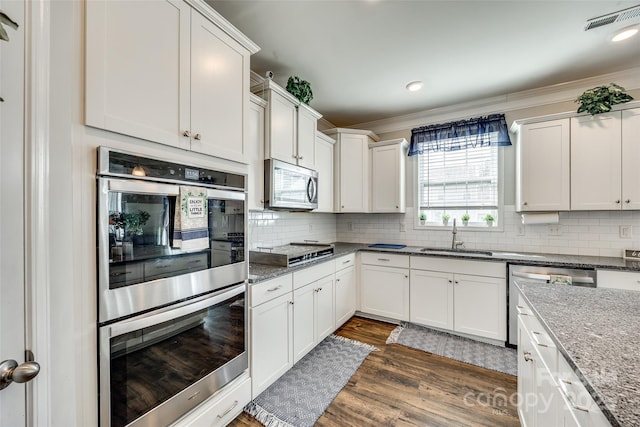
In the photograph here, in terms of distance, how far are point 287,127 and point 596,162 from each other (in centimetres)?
293

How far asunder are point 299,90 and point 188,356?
2.28 meters

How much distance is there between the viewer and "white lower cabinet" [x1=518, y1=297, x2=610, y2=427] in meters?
0.74

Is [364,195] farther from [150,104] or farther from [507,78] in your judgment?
[150,104]

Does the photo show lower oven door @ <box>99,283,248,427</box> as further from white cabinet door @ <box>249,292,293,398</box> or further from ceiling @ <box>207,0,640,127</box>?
ceiling @ <box>207,0,640,127</box>

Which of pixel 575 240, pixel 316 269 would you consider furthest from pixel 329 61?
pixel 575 240

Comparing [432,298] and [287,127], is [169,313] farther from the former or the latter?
[432,298]

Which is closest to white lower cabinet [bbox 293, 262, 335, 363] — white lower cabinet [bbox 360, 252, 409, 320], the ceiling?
white lower cabinet [bbox 360, 252, 409, 320]

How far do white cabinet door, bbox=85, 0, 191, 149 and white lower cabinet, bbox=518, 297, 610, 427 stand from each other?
70.5 inches

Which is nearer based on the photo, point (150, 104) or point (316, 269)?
point (150, 104)

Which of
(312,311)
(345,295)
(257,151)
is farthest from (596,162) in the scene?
(257,151)

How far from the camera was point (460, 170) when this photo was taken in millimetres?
3416

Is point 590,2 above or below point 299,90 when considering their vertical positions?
above

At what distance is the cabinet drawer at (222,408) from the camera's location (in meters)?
1.41

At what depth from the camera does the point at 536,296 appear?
1329mm
